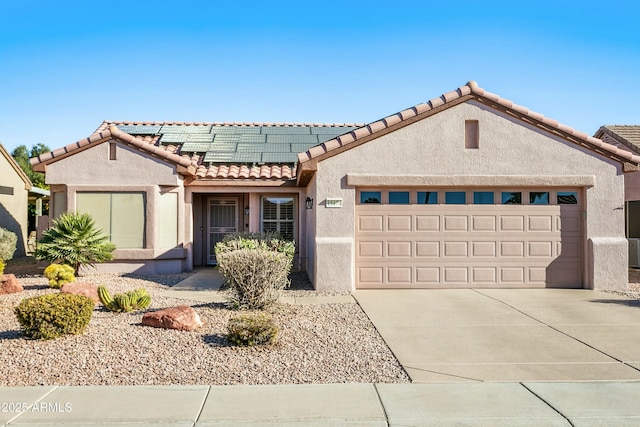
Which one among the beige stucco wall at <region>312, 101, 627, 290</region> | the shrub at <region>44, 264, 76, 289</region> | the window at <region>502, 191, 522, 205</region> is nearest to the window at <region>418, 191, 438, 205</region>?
the beige stucco wall at <region>312, 101, 627, 290</region>

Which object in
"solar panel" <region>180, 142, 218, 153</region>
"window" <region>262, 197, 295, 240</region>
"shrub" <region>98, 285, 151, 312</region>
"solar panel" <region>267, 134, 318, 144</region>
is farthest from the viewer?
"solar panel" <region>267, 134, 318, 144</region>

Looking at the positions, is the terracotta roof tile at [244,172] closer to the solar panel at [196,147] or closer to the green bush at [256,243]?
the solar panel at [196,147]

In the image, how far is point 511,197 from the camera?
39.8 feet

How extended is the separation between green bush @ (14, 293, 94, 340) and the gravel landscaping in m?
0.12

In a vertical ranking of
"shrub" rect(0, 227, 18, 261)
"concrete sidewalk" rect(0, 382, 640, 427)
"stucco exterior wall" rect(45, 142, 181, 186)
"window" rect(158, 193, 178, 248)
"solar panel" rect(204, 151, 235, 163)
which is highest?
"solar panel" rect(204, 151, 235, 163)

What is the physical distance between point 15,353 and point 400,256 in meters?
8.00

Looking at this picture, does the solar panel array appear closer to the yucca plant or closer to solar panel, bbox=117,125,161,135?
solar panel, bbox=117,125,161,135

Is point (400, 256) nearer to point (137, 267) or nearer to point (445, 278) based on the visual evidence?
point (445, 278)

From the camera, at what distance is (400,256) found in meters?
12.0

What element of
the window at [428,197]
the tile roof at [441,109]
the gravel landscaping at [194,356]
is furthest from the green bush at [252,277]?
the window at [428,197]

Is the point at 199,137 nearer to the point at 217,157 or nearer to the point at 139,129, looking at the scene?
the point at 217,157

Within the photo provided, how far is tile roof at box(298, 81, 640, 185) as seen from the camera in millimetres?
11672

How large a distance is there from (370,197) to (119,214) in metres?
7.05

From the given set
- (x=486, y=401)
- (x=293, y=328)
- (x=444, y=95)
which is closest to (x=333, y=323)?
(x=293, y=328)
